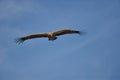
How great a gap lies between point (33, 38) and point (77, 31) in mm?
4882

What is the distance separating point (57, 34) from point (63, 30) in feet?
2.64

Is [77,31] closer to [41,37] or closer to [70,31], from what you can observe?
[70,31]

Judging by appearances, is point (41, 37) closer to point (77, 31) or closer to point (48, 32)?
point (48, 32)

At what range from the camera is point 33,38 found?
31.8 meters

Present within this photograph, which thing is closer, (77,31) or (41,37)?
(77,31)

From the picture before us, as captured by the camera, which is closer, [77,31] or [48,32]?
[77,31]

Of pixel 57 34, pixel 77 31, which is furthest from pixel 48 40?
pixel 77 31

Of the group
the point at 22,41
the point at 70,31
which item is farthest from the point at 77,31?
the point at 22,41

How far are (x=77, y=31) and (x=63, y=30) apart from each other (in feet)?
4.88

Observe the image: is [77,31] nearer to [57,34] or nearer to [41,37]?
[57,34]

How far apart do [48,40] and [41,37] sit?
1444 mm

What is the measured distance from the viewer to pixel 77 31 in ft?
96.5

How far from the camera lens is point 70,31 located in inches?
1187

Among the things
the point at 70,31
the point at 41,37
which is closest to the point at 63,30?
the point at 70,31
